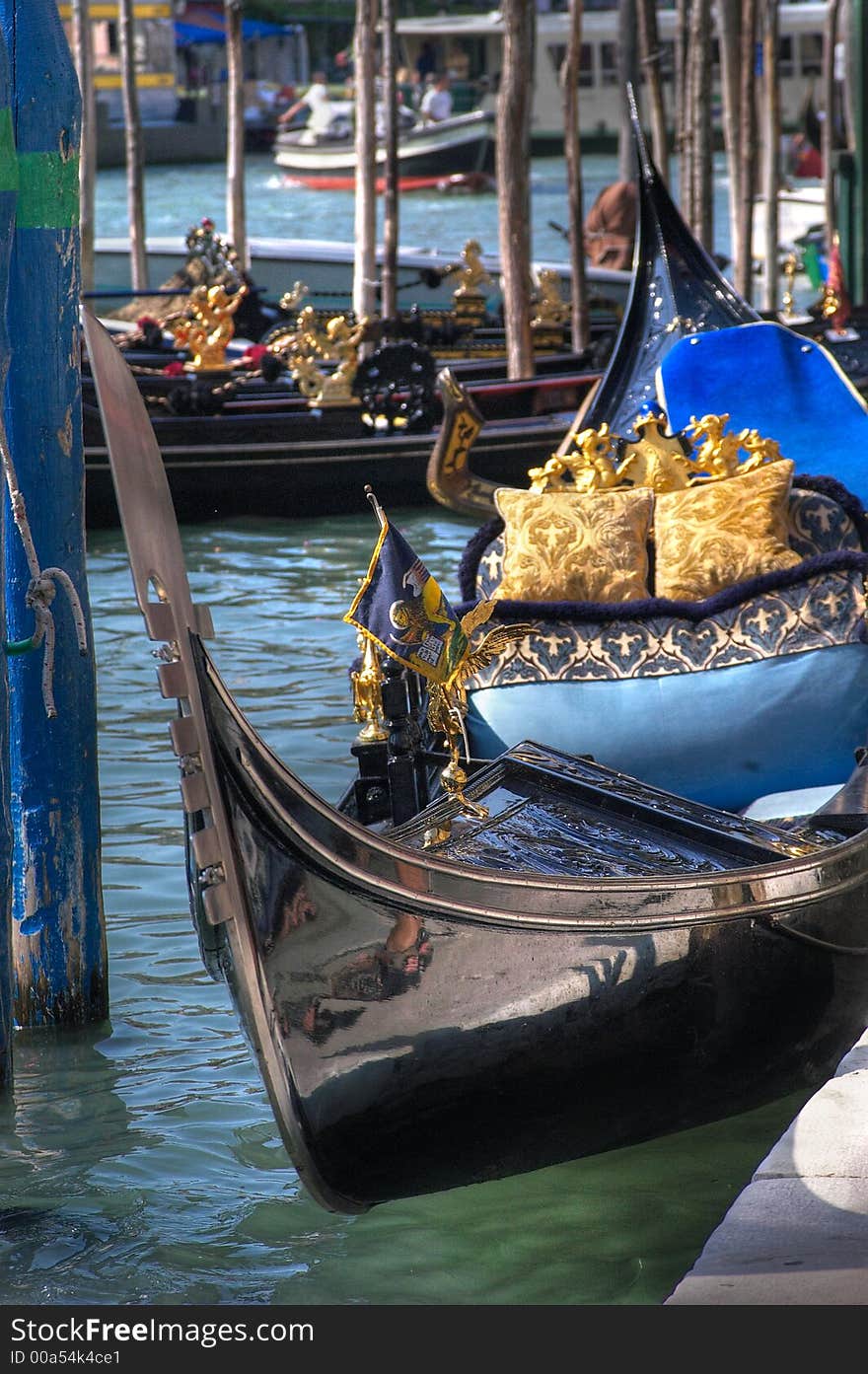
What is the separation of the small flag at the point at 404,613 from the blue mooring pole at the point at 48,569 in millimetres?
424

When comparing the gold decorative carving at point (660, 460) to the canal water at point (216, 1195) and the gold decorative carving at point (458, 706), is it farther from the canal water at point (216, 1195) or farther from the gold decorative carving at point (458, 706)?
the canal water at point (216, 1195)

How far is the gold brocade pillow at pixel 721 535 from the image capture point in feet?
10.5

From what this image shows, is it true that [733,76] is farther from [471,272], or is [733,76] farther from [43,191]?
[43,191]

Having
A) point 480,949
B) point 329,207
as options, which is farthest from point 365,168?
point 329,207

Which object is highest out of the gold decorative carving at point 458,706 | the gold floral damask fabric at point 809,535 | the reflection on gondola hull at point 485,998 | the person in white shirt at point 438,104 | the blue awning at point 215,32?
the blue awning at point 215,32

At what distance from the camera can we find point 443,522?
7.46 meters

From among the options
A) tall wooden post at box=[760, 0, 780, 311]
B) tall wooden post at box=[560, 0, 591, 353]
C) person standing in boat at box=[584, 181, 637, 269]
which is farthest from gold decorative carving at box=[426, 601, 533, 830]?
person standing in boat at box=[584, 181, 637, 269]

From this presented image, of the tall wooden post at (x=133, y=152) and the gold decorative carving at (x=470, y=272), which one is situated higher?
the tall wooden post at (x=133, y=152)

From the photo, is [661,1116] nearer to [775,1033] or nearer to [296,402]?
[775,1033]

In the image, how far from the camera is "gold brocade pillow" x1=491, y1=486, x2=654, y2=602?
3180 millimetres

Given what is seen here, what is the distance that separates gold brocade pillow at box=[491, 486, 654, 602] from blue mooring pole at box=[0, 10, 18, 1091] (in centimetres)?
106

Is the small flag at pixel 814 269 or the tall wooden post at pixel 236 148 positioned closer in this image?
the tall wooden post at pixel 236 148

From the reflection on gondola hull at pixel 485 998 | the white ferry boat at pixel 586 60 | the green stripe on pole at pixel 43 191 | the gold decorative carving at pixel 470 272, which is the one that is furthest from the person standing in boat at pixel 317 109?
the reflection on gondola hull at pixel 485 998

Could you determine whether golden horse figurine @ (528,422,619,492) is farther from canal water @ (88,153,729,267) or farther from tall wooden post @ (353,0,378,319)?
canal water @ (88,153,729,267)
